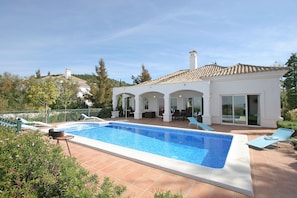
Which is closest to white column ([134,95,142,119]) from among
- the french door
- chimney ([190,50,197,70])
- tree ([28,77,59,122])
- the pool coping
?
chimney ([190,50,197,70])

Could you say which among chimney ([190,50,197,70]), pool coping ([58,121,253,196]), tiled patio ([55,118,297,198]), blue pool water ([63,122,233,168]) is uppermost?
chimney ([190,50,197,70])

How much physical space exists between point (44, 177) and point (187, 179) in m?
3.59

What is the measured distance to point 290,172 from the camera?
5027 millimetres

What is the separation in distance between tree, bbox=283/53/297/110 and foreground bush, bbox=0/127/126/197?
2815cm

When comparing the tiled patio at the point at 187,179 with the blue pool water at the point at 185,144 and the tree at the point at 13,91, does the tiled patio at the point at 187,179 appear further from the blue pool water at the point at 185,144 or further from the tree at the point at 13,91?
the tree at the point at 13,91

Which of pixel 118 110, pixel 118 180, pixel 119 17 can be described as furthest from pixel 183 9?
pixel 118 110

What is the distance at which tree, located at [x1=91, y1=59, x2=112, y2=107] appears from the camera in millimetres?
26375

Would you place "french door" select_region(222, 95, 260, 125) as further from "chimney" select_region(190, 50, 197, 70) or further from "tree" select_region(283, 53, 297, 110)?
"tree" select_region(283, 53, 297, 110)

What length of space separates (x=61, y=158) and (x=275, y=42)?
1846cm

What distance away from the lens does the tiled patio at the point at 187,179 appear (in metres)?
3.87

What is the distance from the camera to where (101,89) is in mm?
26484

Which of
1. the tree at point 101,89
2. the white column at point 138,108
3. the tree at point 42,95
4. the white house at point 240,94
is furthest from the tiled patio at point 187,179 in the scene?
the tree at point 101,89

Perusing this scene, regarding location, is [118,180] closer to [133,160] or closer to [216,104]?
[133,160]

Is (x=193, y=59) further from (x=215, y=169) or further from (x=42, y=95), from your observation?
(x=215, y=169)
